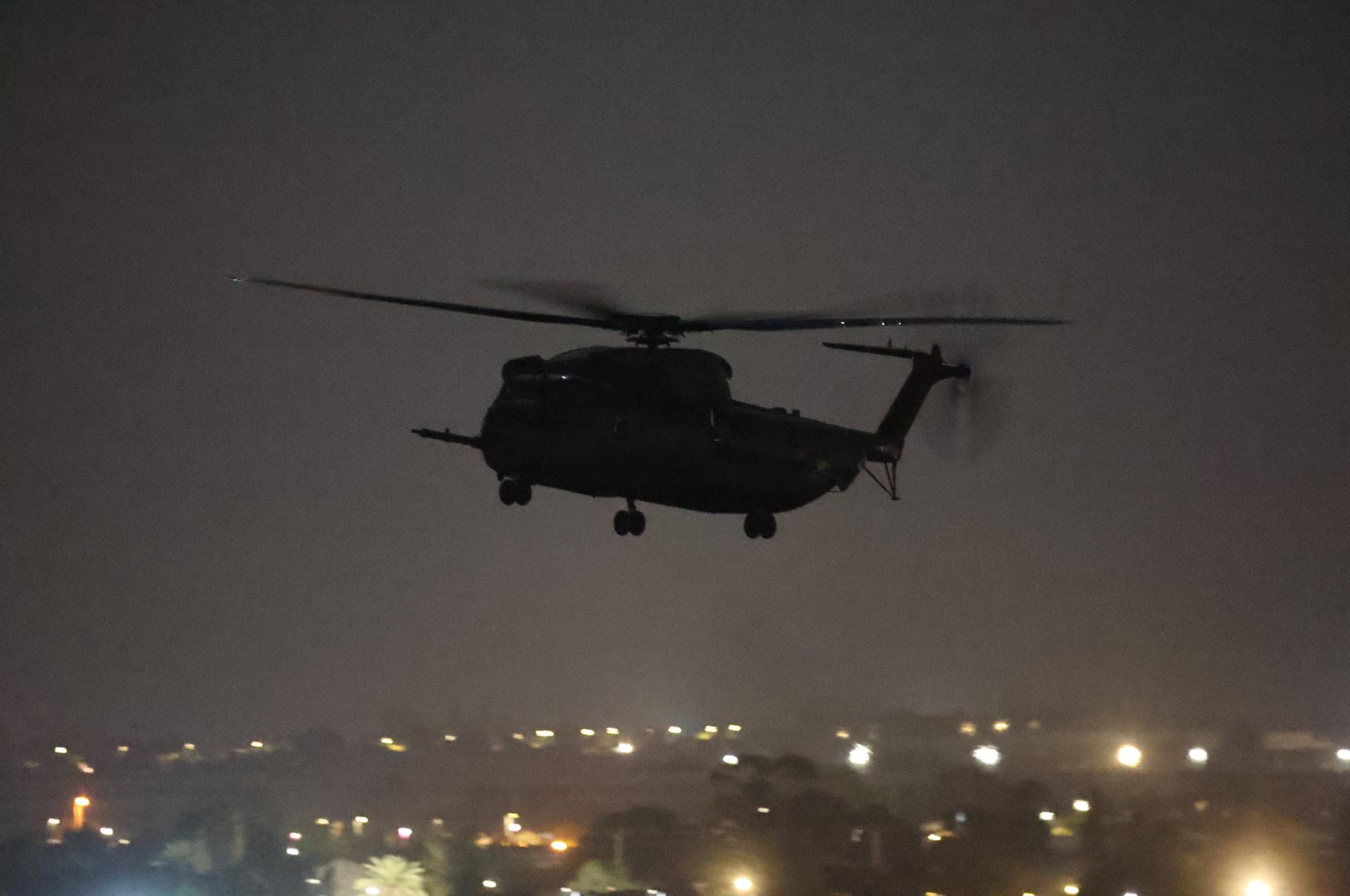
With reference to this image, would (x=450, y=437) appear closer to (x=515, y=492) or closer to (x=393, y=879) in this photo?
(x=515, y=492)

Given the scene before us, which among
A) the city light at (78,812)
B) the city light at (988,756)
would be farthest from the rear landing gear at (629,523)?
the city light at (78,812)

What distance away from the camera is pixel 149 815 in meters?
63.3

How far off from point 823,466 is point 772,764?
23961mm

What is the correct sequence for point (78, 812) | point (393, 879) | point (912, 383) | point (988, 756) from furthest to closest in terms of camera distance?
point (78, 812) → point (393, 879) → point (988, 756) → point (912, 383)

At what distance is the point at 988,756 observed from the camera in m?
46.8

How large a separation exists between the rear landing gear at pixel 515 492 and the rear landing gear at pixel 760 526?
12.9ft

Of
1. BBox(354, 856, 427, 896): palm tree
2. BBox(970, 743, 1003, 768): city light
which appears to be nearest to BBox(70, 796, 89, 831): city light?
BBox(354, 856, 427, 896): palm tree

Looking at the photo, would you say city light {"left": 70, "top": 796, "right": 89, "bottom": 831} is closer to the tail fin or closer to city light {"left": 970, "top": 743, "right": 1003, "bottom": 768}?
city light {"left": 970, "top": 743, "right": 1003, "bottom": 768}

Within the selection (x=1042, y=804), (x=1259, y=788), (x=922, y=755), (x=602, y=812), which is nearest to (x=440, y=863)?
(x=602, y=812)

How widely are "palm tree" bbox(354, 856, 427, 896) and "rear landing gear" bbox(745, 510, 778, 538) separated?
919 inches

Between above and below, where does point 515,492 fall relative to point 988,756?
below

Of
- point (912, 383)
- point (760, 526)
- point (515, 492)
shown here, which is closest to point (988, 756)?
point (912, 383)

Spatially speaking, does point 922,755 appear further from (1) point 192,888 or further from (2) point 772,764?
(1) point 192,888

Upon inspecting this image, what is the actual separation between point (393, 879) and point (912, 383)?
24.3 m
